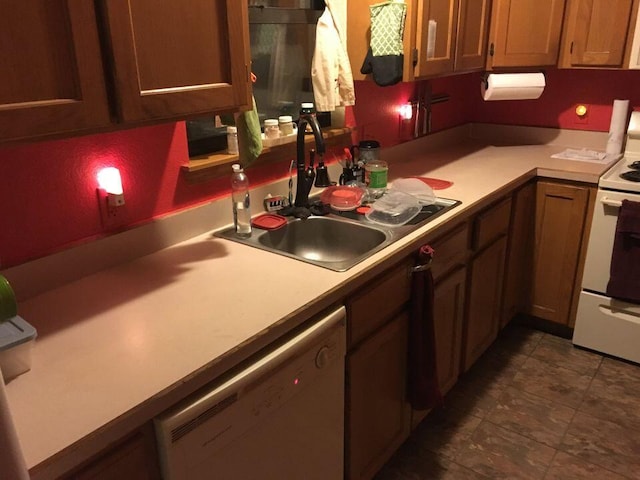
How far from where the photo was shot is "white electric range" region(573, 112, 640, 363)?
2.45 meters

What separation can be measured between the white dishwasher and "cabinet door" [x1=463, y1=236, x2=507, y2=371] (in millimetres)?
978

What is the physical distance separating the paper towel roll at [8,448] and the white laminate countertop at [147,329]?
0.45ft

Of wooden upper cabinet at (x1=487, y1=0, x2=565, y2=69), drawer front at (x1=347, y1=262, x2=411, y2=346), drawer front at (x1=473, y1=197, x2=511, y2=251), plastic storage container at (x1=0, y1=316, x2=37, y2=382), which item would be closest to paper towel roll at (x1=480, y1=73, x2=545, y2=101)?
wooden upper cabinet at (x1=487, y1=0, x2=565, y2=69)

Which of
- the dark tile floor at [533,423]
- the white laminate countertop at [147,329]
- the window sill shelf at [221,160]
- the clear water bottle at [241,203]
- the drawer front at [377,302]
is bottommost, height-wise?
the dark tile floor at [533,423]

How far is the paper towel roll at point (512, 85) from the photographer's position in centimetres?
280

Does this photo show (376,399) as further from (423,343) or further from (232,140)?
(232,140)

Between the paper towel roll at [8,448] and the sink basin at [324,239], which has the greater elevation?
the paper towel roll at [8,448]

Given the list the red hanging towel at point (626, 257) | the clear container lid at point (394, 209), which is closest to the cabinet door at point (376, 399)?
the clear container lid at point (394, 209)

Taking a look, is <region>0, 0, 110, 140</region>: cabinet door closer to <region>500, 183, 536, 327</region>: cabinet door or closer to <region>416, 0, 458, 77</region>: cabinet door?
<region>416, 0, 458, 77</region>: cabinet door

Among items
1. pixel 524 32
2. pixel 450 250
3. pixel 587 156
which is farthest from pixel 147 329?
pixel 587 156

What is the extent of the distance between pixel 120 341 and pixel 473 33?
2177 millimetres

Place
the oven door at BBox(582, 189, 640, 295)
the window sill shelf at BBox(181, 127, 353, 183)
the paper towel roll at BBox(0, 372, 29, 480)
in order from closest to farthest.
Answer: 1. the paper towel roll at BBox(0, 372, 29, 480)
2. the window sill shelf at BBox(181, 127, 353, 183)
3. the oven door at BBox(582, 189, 640, 295)

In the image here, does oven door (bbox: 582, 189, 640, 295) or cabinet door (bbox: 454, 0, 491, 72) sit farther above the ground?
cabinet door (bbox: 454, 0, 491, 72)

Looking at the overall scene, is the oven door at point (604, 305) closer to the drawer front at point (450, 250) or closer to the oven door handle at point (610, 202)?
the oven door handle at point (610, 202)
